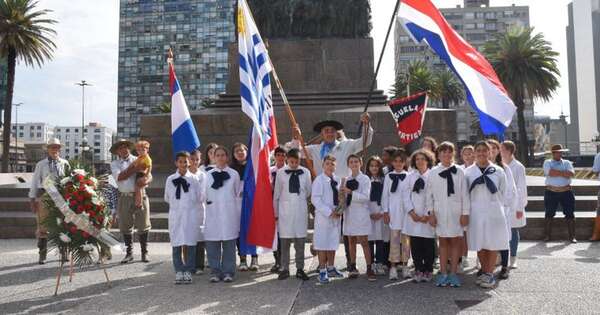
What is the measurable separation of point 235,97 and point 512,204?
1187cm

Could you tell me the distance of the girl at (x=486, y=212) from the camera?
633cm

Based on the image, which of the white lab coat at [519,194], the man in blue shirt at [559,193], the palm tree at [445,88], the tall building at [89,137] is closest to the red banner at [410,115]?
the man in blue shirt at [559,193]

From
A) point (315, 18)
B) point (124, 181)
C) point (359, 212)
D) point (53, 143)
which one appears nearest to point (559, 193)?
point (359, 212)

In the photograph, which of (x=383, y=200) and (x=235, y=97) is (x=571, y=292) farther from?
(x=235, y=97)

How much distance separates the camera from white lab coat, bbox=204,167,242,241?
22.8 ft

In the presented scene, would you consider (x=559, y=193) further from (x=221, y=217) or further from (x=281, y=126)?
(x=281, y=126)

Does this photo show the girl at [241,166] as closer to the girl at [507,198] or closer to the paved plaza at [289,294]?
the paved plaza at [289,294]

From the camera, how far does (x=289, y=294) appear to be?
5.97 metres

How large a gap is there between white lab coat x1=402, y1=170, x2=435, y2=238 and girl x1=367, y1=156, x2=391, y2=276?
53 cm

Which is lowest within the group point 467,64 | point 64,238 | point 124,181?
point 64,238

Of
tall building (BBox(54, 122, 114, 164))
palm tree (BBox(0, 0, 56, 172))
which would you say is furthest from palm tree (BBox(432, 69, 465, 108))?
tall building (BBox(54, 122, 114, 164))

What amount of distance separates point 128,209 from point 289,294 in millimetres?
3780

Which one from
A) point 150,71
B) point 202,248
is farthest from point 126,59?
point 202,248

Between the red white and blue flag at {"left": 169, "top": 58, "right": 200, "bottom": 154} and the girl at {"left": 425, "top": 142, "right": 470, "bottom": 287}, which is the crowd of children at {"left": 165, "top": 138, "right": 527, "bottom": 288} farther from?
the red white and blue flag at {"left": 169, "top": 58, "right": 200, "bottom": 154}
